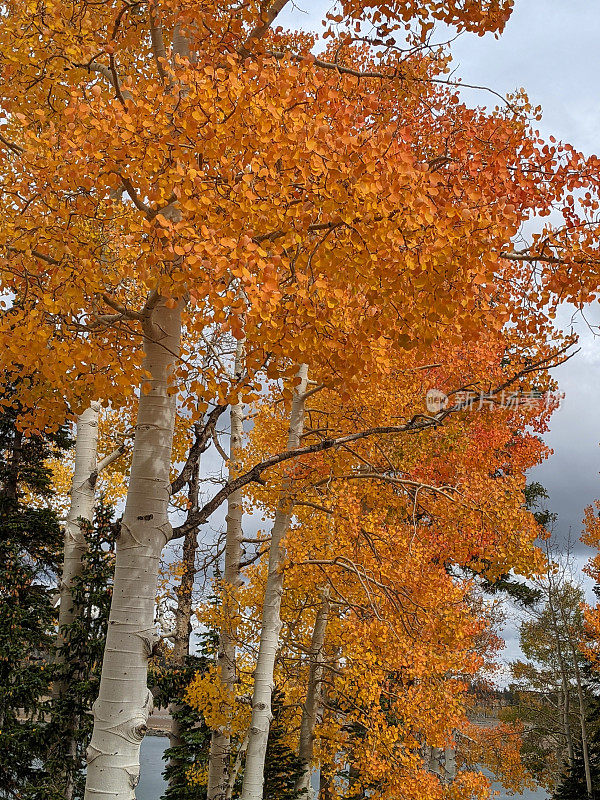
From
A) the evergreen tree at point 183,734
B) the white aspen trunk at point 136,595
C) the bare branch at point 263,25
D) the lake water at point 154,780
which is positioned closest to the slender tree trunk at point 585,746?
the lake water at point 154,780

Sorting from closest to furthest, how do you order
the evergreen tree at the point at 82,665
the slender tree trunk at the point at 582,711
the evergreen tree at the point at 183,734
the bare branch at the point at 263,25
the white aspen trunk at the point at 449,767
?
the bare branch at the point at 263,25
the evergreen tree at the point at 82,665
the evergreen tree at the point at 183,734
the white aspen trunk at the point at 449,767
the slender tree trunk at the point at 582,711

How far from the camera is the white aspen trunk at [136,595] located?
3279 millimetres

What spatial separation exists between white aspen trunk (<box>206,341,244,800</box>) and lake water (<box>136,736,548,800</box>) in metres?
11.8

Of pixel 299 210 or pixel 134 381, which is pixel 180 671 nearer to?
pixel 134 381

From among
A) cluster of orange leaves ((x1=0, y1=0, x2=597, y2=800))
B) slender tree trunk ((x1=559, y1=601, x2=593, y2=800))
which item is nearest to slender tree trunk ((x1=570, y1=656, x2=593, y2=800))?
slender tree trunk ((x1=559, y1=601, x2=593, y2=800))

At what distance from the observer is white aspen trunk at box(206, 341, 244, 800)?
26.3ft

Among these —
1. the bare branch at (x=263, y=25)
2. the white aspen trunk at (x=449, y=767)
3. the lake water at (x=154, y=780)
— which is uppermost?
the bare branch at (x=263, y=25)

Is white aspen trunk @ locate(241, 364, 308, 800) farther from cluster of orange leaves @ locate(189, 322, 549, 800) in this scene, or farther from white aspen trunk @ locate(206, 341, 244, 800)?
white aspen trunk @ locate(206, 341, 244, 800)

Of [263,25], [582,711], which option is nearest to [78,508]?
[263,25]

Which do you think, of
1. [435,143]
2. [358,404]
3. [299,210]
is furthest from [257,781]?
[435,143]

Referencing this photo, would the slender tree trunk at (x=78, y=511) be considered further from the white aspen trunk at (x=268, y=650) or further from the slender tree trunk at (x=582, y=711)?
the slender tree trunk at (x=582, y=711)

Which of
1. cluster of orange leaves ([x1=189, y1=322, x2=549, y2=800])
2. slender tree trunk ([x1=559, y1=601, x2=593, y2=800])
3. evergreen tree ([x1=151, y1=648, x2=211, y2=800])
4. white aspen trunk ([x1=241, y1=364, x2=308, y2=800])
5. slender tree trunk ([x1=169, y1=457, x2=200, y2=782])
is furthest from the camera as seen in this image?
slender tree trunk ([x1=559, y1=601, x2=593, y2=800])

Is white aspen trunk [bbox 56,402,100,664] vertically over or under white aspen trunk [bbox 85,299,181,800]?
over

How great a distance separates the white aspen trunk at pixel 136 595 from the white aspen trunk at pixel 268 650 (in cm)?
273
